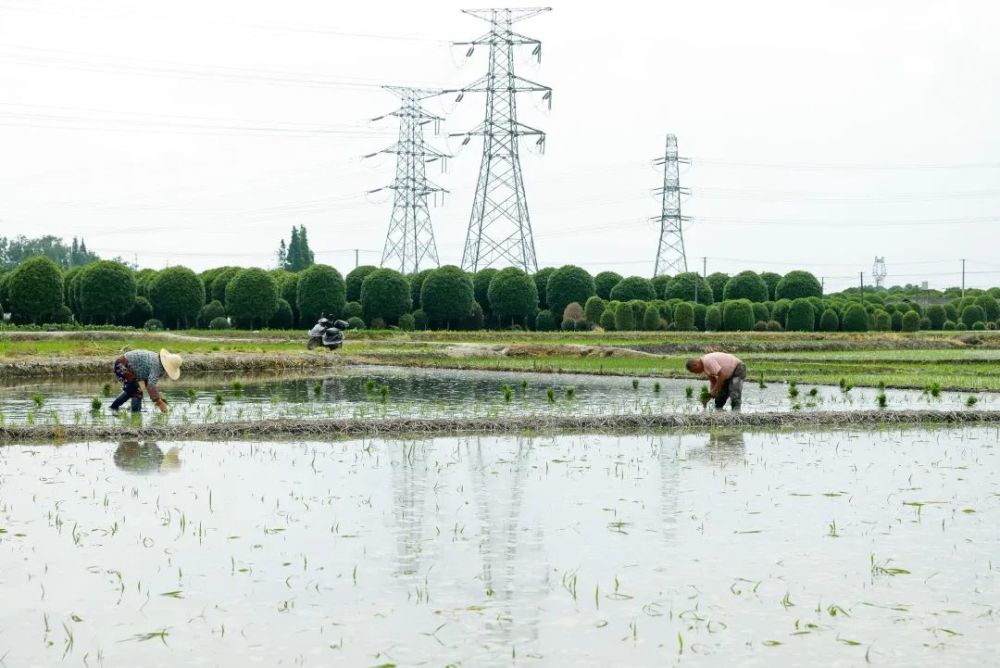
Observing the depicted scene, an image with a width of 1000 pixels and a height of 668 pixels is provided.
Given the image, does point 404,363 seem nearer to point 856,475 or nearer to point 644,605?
point 856,475

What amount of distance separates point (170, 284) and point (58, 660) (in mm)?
50550

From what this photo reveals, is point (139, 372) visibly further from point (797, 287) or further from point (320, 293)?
point (797, 287)

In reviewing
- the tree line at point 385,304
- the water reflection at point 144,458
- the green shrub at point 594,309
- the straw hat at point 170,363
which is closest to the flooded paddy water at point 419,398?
the straw hat at point 170,363

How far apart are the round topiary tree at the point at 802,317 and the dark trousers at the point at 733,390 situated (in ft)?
128

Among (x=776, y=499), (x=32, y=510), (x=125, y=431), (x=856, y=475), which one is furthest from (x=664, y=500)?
(x=125, y=431)

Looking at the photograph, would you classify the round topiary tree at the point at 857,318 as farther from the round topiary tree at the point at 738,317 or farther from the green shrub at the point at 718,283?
the green shrub at the point at 718,283

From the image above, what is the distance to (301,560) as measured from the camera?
7.66 metres

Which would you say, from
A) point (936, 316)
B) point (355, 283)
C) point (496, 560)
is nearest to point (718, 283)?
point (936, 316)

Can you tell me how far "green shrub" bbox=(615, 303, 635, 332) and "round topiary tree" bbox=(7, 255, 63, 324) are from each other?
989 inches

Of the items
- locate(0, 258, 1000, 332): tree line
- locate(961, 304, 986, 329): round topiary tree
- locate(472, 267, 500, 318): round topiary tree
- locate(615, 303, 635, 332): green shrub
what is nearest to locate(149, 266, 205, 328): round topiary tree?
locate(0, 258, 1000, 332): tree line

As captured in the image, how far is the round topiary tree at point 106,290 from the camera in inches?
2030

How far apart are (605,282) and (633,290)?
2.75 m

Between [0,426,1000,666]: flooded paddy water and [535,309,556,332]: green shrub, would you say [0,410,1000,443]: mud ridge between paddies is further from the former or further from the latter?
[535,309,556,332]: green shrub

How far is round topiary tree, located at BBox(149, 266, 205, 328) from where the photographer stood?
178ft
